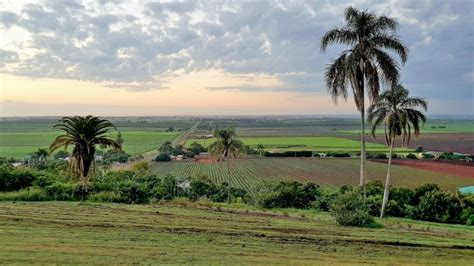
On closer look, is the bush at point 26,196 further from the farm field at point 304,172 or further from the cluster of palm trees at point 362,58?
the farm field at point 304,172

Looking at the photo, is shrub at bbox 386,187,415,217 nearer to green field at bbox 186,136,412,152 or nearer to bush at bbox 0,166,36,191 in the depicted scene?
bush at bbox 0,166,36,191

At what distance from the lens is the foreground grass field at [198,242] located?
1283cm

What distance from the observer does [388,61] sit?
25.4 meters

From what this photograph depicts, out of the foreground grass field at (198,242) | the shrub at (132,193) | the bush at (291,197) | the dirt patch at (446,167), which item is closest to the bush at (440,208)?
the bush at (291,197)

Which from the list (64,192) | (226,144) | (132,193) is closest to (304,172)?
(226,144)

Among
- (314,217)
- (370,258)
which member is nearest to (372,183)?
(314,217)

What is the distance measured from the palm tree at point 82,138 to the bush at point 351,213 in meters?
15.0

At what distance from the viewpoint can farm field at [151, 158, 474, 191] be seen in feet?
223

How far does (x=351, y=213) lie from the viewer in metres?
23.3

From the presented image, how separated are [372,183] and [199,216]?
23207mm

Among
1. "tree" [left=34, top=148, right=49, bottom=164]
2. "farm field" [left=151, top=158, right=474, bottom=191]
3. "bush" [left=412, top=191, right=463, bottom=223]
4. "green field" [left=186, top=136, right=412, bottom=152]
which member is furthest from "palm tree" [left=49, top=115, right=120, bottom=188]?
"green field" [left=186, top=136, right=412, bottom=152]

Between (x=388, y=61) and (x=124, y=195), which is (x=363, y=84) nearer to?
(x=388, y=61)

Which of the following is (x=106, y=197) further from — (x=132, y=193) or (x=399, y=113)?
(x=399, y=113)

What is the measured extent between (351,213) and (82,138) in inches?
689
